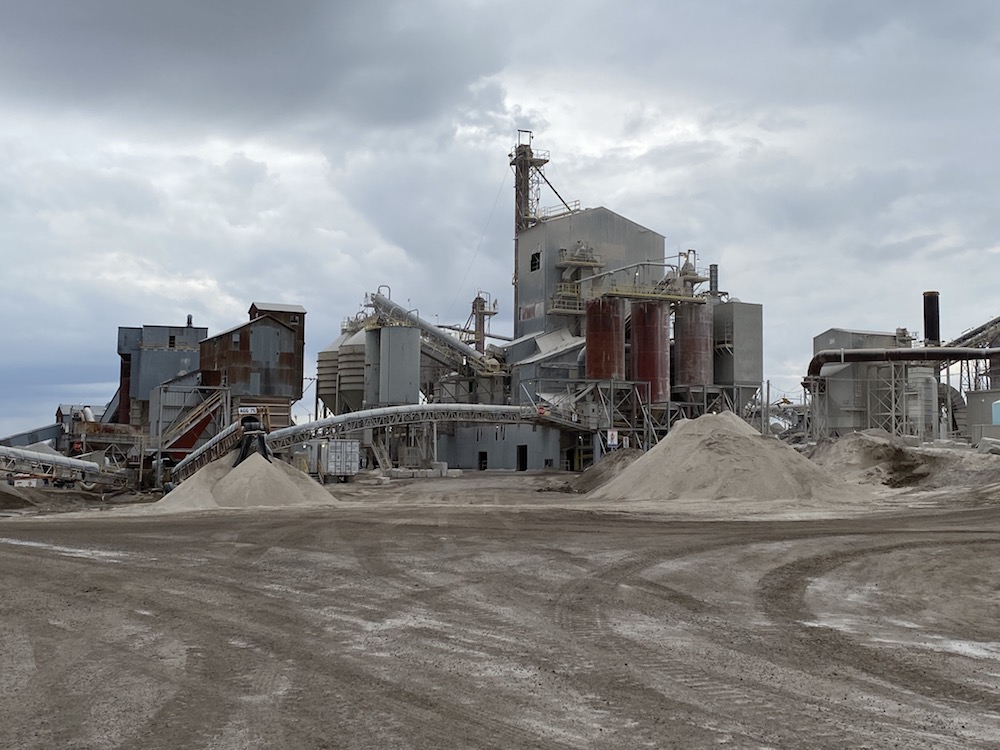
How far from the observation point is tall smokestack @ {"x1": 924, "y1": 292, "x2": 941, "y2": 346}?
67994mm

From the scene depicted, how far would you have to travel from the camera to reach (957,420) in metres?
67.1

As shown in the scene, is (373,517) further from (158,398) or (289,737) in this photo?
(158,398)

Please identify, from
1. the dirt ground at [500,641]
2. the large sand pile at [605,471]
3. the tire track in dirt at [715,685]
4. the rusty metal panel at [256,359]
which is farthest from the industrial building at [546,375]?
the tire track in dirt at [715,685]

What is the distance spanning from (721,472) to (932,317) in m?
44.4

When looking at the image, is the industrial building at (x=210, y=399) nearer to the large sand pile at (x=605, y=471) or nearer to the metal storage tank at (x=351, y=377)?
the metal storage tank at (x=351, y=377)

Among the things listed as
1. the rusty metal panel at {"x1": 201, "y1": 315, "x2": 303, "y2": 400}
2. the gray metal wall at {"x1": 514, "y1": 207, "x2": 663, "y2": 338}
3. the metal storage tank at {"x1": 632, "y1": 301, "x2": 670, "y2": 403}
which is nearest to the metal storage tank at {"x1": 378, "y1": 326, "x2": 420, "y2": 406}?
the rusty metal panel at {"x1": 201, "y1": 315, "x2": 303, "y2": 400}

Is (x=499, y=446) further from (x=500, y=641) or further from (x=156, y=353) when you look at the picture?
(x=500, y=641)

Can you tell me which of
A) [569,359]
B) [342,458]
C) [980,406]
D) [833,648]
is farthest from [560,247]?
[833,648]

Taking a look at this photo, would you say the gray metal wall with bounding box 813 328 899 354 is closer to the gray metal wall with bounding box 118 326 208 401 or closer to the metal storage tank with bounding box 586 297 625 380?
the metal storage tank with bounding box 586 297 625 380

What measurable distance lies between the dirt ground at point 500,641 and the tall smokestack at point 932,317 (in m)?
54.7

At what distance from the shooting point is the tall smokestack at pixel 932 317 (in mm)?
67994

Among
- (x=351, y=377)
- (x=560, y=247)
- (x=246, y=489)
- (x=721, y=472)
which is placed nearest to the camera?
(x=246, y=489)

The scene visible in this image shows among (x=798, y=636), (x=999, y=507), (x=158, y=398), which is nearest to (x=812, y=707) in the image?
(x=798, y=636)

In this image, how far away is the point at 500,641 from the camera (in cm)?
883
